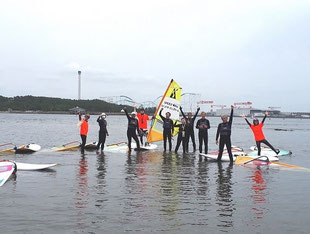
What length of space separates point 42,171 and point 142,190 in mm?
3666

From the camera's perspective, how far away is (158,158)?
1470 centimetres

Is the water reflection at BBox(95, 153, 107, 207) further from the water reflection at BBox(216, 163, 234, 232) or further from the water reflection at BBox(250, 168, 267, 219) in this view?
the water reflection at BBox(250, 168, 267, 219)

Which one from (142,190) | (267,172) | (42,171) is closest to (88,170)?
(42,171)

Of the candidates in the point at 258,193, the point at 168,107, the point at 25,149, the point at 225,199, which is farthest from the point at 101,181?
the point at 168,107

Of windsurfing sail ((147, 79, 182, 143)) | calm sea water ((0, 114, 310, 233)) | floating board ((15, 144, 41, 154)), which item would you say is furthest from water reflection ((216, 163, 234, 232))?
floating board ((15, 144, 41, 154))

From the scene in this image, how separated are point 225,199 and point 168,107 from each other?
1123 centimetres

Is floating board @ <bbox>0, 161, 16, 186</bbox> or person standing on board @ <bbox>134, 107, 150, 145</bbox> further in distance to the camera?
person standing on board @ <bbox>134, 107, 150, 145</bbox>

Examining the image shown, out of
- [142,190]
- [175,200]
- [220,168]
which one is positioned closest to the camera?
[175,200]

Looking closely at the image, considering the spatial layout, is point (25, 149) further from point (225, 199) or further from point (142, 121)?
point (225, 199)

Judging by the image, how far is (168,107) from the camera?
18781 mm

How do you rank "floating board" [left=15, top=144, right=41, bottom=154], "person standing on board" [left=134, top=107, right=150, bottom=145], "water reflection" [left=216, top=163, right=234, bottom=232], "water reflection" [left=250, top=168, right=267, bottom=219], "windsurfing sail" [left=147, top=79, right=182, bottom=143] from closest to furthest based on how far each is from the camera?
"water reflection" [left=216, top=163, right=234, bottom=232]
"water reflection" [left=250, top=168, right=267, bottom=219]
"floating board" [left=15, top=144, right=41, bottom=154]
"person standing on board" [left=134, top=107, right=150, bottom=145]
"windsurfing sail" [left=147, top=79, right=182, bottom=143]

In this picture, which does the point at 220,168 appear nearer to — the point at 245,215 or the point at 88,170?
the point at 88,170

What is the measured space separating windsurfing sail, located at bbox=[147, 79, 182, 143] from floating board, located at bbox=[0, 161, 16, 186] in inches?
374

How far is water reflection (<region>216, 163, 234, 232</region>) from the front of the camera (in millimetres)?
6209
